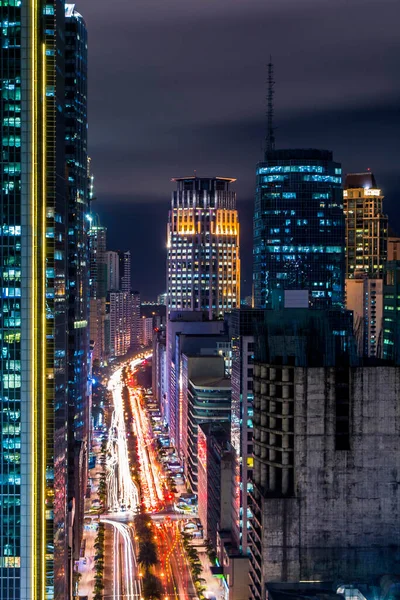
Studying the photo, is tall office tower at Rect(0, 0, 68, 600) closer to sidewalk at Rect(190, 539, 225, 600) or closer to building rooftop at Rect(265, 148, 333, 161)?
sidewalk at Rect(190, 539, 225, 600)

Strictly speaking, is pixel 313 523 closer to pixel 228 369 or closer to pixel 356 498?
pixel 356 498

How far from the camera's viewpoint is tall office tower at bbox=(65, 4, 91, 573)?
13388 centimetres

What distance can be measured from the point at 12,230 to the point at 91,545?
2490 inches

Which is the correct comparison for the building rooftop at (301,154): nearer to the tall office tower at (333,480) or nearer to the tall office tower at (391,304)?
the tall office tower at (391,304)

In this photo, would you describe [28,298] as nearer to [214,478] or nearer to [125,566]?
[125,566]

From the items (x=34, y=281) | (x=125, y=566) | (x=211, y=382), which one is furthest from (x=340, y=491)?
(x=211, y=382)

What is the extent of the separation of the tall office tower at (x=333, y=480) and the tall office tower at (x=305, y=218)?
114487 mm

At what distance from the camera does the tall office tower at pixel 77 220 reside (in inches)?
5271

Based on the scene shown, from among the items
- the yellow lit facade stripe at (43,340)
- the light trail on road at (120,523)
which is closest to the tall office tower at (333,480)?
the yellow lit facade stripe at (43,340)

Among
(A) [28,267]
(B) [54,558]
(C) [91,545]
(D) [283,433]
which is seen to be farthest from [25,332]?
(C) [91,545]

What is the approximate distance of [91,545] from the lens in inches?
5290

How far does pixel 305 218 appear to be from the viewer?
18862 centimetres

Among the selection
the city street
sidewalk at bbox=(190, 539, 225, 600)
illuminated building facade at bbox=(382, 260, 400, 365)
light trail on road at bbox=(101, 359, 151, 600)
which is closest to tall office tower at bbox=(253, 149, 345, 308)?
the city street

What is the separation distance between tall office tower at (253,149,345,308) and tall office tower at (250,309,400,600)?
114 meters
